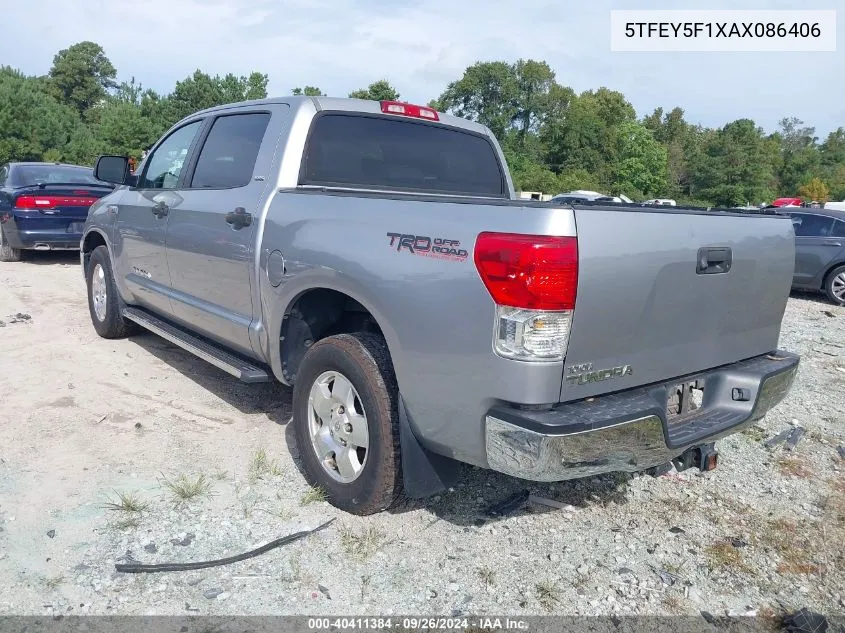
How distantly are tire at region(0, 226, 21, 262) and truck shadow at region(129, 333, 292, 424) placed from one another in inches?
233

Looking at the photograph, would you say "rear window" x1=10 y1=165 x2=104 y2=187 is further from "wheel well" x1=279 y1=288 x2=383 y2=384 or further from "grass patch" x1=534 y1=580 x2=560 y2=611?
"grass patch" x1=534 y1=580 x2=560 y2=611

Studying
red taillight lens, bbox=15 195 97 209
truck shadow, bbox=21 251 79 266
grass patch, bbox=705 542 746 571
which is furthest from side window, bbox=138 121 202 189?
truck shadow, bbox=21 251 79 266

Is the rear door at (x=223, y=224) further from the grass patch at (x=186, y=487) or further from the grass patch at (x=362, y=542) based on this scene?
the grass patch at (x=362, y=542)

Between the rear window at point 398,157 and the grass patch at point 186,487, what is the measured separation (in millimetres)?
1697

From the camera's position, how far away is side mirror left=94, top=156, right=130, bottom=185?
18.5 ft

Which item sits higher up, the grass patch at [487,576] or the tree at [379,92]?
the tree at [379,92]

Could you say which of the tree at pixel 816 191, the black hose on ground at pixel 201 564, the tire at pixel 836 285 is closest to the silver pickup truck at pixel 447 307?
the black hose on ground at pixel 201 564

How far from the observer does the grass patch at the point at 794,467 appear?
396cm

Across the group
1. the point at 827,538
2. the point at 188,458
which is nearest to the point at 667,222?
the point at 827,538

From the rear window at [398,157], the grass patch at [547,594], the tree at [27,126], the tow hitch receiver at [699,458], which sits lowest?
the grass patch at [547,594]

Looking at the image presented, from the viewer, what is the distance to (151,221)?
195 inches

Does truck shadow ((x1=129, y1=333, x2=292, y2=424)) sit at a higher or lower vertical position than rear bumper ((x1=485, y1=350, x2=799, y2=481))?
lower

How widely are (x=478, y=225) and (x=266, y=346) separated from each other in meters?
1.73

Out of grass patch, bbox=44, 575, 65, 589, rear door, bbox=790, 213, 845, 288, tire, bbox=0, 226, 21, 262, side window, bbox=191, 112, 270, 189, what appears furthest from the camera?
rear door, bbox=790, 213, 845, 288
